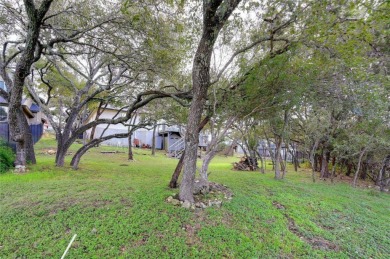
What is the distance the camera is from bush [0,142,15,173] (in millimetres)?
5996

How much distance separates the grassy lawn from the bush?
0.99 metres

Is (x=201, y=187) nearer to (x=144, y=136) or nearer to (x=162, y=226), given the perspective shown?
(x=162, y=226)

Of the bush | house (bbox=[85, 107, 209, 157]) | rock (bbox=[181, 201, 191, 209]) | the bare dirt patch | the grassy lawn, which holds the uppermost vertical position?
house (bbox=[85, 107, 209, 157])

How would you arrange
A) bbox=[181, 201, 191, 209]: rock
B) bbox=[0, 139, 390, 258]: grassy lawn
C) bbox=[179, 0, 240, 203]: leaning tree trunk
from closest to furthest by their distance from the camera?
1. bbox=[0, 139, 390, 258]: grassy lawn
2. bbox=[179, 0, 240, 203]: leaning tree trunk
3. bbox=[181, 201, 191, 209]: rock

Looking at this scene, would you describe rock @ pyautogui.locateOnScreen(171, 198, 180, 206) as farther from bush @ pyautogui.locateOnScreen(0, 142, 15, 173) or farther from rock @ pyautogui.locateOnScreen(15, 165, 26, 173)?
bush @ pyautogui.locateOnScreen(0, 142, 15, 173)

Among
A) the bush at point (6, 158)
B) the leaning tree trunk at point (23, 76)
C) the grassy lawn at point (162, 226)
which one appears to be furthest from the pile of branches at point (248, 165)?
the bush at point (6, 158)

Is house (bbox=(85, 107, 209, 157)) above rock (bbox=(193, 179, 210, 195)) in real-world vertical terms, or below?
above

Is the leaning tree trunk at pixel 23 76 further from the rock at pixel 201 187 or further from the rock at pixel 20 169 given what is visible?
the rock at pixel 201 187

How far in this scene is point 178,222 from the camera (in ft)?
11.7

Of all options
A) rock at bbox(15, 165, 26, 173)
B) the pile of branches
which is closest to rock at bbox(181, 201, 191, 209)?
rock at bbox(15, 165, 26, 173)

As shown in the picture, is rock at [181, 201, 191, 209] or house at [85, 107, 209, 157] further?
house at [85, 107, 209, 157]

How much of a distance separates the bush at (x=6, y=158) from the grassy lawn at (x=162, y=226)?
3.24 ft

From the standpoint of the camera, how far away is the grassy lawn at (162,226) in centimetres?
293

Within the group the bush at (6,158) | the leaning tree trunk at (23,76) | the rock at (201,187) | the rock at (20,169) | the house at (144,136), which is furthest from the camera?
the house at (144,136)
